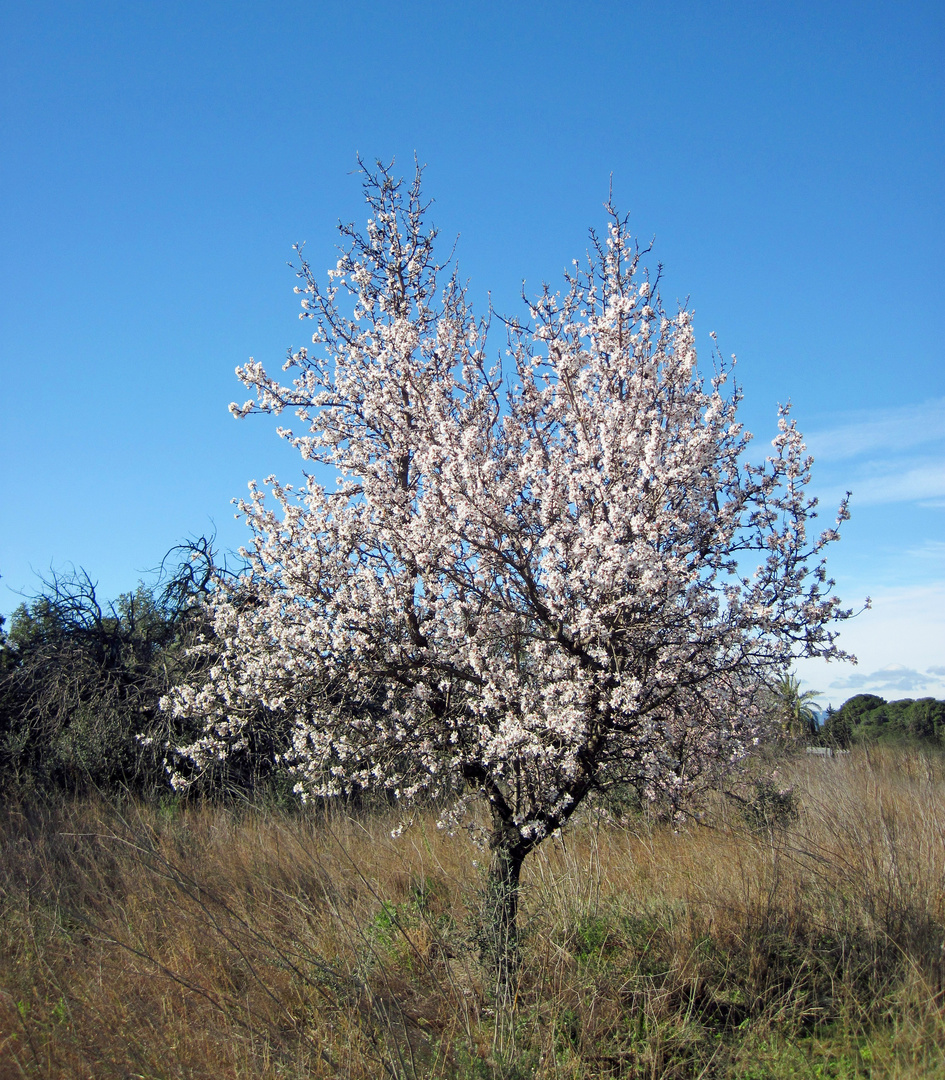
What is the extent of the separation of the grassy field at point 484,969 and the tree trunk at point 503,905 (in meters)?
0.14

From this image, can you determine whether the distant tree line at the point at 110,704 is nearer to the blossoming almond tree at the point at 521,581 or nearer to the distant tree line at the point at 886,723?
the blossoming almond tree at the point at 521,581

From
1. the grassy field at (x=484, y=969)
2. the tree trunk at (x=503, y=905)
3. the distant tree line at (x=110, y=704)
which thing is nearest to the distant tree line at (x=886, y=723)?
the distant tree line at (x=110, y=704)

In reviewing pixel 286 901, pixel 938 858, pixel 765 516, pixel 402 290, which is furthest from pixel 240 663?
pixel 938 858

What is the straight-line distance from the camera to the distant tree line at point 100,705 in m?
10.7

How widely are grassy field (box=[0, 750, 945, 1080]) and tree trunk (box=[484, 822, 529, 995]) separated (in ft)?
0.46

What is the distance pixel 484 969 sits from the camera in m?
4.51

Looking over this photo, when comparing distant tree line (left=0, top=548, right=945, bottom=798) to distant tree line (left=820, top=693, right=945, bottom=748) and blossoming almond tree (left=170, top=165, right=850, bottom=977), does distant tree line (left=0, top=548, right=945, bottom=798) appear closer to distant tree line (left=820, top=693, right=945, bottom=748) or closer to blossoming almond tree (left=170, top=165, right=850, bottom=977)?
blossoming almond tree (left=170, top=165, right=850, bottom=977)

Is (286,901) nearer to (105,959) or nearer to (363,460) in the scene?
(105,959)

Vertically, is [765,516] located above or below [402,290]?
below

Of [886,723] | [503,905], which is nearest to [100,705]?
[503,905]

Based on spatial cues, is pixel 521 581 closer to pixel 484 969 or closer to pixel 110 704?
pixel 484 969

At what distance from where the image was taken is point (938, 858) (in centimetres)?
646

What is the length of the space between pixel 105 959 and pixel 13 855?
3.46 meters

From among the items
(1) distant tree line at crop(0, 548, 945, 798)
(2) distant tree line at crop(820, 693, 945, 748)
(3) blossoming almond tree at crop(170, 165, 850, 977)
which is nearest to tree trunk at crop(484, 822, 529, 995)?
(3) blossoming almond tree at crop(170, 165, 850, 977)
